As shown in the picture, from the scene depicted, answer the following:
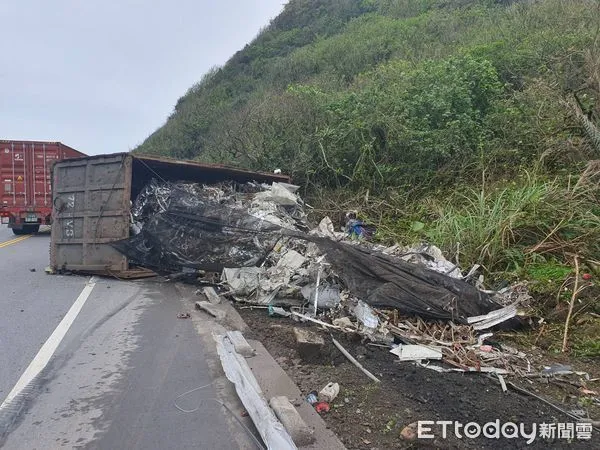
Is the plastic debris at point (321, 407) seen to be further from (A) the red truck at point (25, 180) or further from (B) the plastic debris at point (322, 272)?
(A) the red truck at point (25, 180)

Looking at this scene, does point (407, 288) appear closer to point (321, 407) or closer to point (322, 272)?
point (322, 272)

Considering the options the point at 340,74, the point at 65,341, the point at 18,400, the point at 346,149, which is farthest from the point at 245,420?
the point at 340,74

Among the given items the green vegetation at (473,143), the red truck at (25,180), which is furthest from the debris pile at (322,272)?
the red truck at (25,180)

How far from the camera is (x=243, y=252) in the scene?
26.2ft

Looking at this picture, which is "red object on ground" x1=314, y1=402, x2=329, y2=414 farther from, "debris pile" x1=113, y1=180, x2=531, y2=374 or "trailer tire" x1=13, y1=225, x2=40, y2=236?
"trailer tire" x1=13, y1=225, x2=40, y2=236

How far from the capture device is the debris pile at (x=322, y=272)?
5.16m

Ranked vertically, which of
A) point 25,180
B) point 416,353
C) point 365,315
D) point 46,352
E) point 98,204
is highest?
point 25,180

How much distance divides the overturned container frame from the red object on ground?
20.5 feet

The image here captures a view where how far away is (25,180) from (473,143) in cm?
1400

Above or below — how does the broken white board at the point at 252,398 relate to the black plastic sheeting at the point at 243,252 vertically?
below

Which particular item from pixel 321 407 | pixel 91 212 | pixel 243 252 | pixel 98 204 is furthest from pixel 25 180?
pixel 321 407

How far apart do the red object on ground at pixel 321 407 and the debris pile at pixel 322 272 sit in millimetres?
1265

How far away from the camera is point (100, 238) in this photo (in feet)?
30.5

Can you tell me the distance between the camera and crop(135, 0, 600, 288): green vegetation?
688 centimetres
